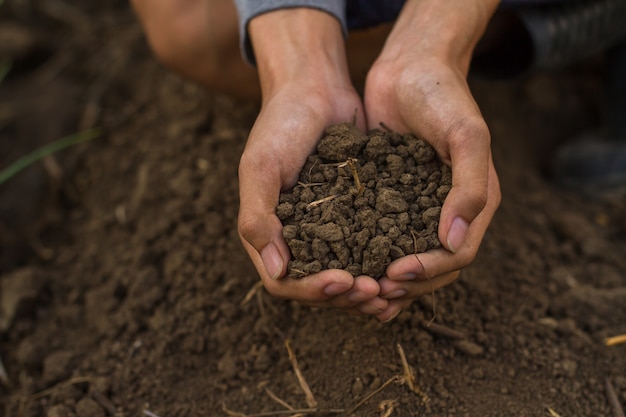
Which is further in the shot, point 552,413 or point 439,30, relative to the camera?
point 439,30

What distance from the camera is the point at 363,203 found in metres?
1.45

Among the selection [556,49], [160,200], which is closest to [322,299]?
[160,200]

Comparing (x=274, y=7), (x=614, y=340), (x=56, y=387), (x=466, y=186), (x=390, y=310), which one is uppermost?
(x=274, y=7)

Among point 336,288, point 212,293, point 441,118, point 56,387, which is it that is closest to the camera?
point 336,288

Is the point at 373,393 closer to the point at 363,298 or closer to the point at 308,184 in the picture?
the point at 363,298

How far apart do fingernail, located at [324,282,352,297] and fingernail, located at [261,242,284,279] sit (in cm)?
11

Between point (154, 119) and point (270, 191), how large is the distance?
1193mm

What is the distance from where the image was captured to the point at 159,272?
193 cm

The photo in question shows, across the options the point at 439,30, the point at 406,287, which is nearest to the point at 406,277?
the point at 406,287

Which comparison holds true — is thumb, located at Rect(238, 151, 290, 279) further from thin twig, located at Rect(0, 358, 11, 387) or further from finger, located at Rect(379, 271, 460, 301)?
thin twig, located at Rect(0, 358, 11, 387)

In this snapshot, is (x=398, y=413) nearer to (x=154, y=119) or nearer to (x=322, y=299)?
(x=322, y=299)

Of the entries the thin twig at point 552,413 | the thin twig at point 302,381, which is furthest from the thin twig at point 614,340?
the thin twig at point 302,381

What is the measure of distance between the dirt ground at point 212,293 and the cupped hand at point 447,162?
Answer: 276 millimetres

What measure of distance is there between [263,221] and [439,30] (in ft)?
2.18
